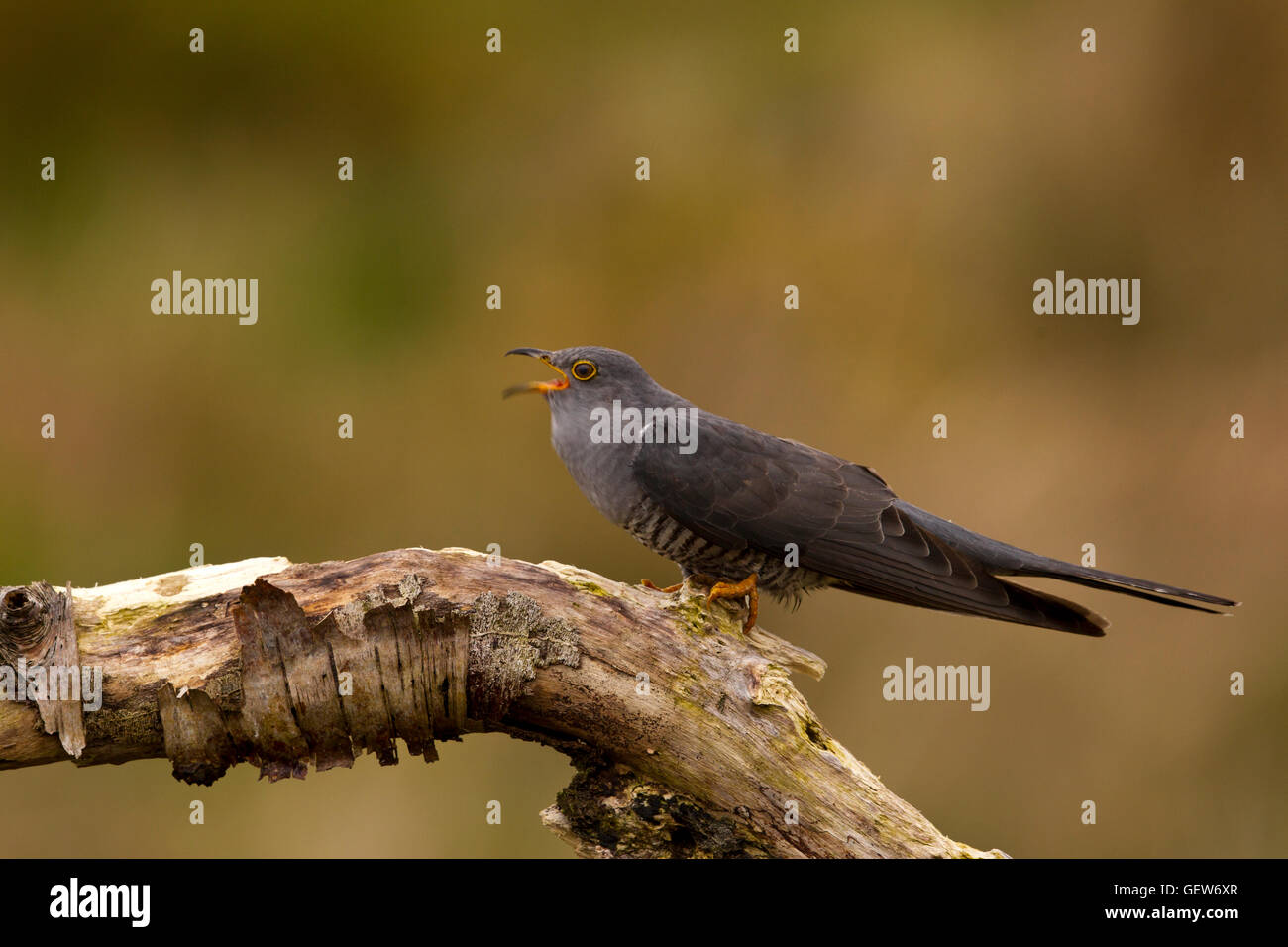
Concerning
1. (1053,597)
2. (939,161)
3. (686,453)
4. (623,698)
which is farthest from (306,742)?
(939,161)

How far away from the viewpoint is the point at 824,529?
3514 mm

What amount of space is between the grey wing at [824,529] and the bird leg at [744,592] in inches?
4.6

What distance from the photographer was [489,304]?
6406 millimetres

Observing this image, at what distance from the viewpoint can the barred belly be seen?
11.5 ft

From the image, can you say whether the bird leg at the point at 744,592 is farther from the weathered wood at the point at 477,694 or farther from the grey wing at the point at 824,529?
the weathered wood at the point at 477,694

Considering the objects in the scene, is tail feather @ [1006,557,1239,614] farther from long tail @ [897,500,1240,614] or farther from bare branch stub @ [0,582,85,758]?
bare branch stub @ [0,582,85,758]

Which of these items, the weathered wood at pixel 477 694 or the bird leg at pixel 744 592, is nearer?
the weathered wood at pixel 477 694

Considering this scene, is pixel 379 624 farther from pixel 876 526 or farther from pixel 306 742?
pixel 876 526

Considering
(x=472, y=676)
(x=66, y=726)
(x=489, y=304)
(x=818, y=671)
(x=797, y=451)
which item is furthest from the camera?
(x=489, y=304)

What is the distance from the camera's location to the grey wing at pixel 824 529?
3.45 meters

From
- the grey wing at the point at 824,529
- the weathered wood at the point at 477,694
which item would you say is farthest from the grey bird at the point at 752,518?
the weathered wood at the point at 477,694

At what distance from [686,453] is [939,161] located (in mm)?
3816
